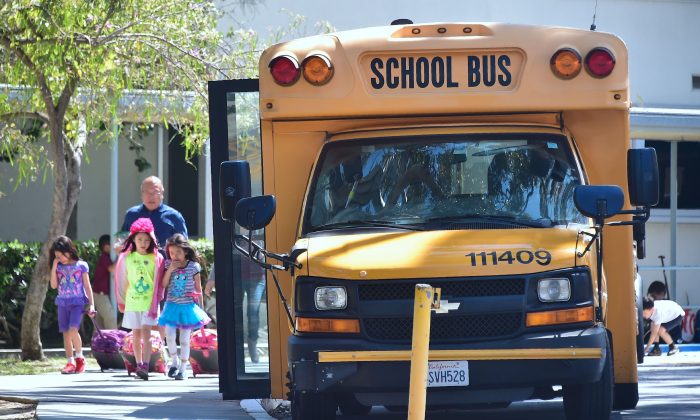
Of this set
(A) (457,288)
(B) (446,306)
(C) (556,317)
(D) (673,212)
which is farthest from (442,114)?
(D) (673,212)

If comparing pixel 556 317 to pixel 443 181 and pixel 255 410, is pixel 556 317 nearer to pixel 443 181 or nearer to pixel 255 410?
pixel 443 181

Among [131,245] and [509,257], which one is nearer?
[509,257]

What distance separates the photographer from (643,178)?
813cm

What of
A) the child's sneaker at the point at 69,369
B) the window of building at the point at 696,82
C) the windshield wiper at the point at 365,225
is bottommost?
the child's sneaker at the point at 69,369

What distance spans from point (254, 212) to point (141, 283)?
18.6ft

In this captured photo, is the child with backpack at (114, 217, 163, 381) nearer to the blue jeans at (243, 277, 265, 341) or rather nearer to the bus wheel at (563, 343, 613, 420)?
the blue jeans at (243, 277, 265, 341)

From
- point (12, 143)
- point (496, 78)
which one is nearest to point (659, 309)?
point (12, 143)

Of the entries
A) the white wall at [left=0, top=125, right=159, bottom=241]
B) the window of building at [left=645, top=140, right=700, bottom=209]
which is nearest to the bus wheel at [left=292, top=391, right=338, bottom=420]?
the white wall at [left=0, top=125, right=159, bottom=241]

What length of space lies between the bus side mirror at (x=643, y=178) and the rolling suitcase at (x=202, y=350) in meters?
6.72

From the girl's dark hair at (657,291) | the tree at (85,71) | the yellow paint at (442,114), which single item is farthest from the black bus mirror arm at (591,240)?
the girl's dark hair at (657,291)

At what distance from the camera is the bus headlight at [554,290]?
7.70 meters

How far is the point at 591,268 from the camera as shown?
7.84 m

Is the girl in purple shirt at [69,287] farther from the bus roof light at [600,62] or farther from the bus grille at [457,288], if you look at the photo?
the bus roof light at [600,62]

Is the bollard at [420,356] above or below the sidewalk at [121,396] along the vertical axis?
above
